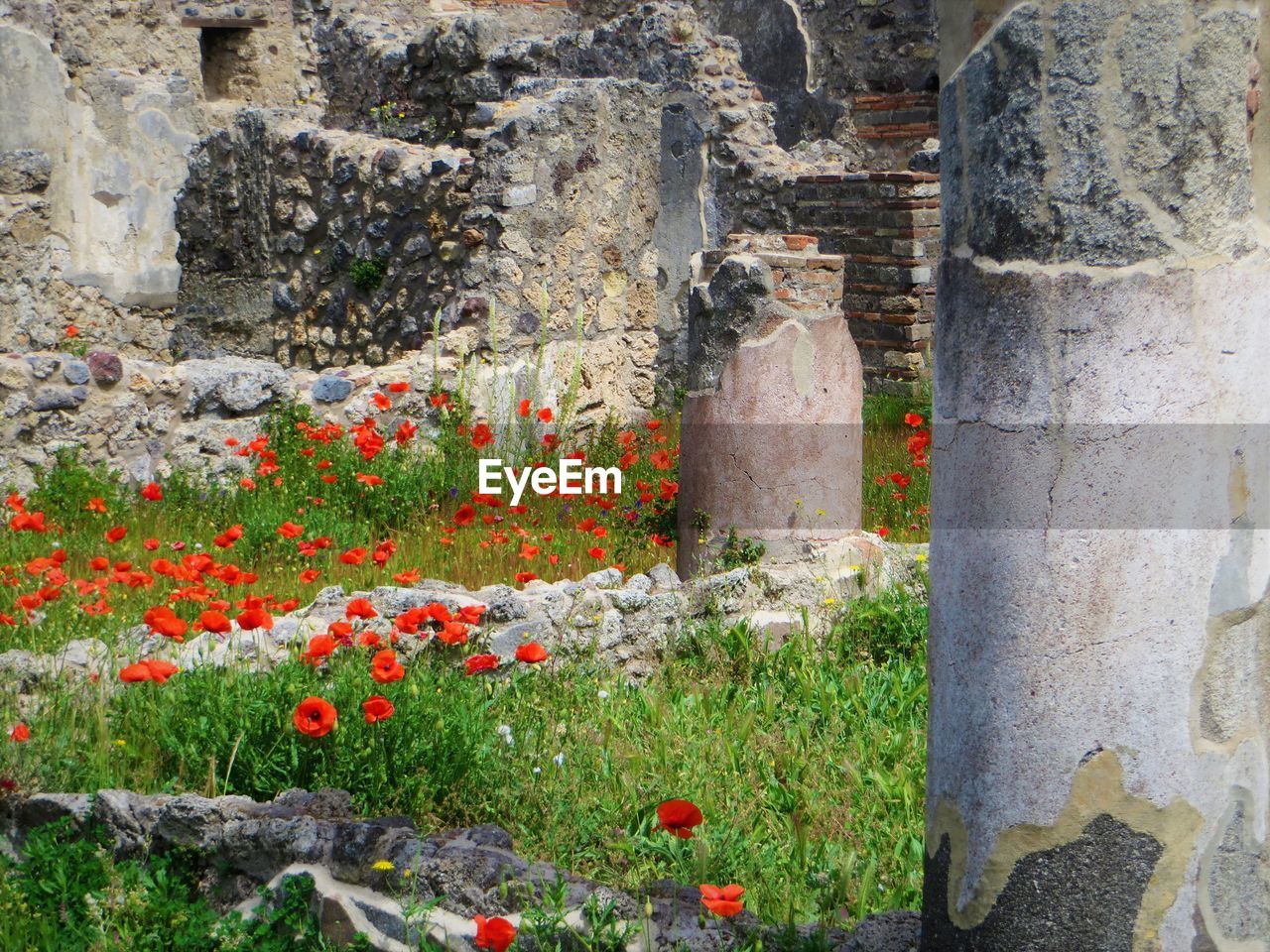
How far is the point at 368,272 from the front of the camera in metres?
7.86

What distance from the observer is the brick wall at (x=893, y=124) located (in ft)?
44.7

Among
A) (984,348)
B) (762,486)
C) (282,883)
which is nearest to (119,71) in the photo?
(762,486)

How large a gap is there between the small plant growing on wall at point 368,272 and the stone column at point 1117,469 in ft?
20.7

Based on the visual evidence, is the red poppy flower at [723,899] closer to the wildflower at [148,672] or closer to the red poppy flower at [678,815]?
the red poppy flower at [678,815]

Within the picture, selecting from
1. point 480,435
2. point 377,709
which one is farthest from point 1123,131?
point 480,435

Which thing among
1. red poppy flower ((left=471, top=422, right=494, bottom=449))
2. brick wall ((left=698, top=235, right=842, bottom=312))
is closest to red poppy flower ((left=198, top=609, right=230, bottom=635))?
brick wall ((left=698, top=235, right=842, bottom=312))

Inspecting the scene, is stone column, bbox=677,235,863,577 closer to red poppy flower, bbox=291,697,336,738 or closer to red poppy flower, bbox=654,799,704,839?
red poppy flower, bbox=291,697,336,738

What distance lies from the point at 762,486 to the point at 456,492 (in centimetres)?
173

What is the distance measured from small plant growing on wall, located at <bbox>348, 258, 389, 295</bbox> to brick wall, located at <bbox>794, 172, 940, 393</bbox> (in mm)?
3842

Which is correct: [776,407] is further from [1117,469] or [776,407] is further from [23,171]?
[23,171]

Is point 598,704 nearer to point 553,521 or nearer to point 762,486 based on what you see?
point 762,486

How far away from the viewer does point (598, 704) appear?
3.82m

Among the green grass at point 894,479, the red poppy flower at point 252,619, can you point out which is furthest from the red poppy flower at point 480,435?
the red poppy flower at point 252,619

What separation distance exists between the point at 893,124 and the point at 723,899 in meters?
12.6
